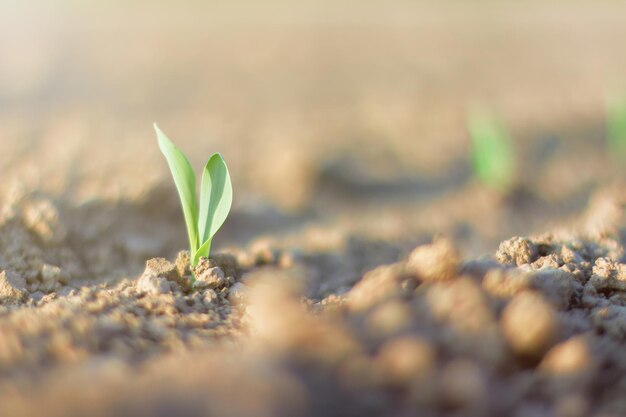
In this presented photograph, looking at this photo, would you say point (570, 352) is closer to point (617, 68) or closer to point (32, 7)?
point (617, 68)

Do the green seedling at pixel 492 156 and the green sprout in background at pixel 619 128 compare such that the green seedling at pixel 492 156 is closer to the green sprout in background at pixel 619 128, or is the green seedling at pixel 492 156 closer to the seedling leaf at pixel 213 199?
the green sprout in background at pixel 619 128

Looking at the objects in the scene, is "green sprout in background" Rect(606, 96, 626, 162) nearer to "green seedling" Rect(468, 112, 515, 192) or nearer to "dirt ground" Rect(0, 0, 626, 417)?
"dirt ground" Rect(0, 0, 626, 417)

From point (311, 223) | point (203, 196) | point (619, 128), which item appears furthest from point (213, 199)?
point (619, 128)

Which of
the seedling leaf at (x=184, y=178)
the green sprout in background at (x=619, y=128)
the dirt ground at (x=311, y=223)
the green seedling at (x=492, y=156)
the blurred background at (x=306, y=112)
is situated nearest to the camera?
the dirt ground at (x=311, y=223)

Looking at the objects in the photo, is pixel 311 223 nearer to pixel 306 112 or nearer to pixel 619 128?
pixel 619 128

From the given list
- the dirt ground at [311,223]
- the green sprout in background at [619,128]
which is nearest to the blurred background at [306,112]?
the dirt ground at [311,223]

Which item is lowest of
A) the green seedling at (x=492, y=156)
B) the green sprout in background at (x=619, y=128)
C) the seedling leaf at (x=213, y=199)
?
the seedling leaf at (x=213, y=199)

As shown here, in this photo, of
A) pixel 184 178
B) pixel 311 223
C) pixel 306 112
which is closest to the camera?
pixel 184 178
